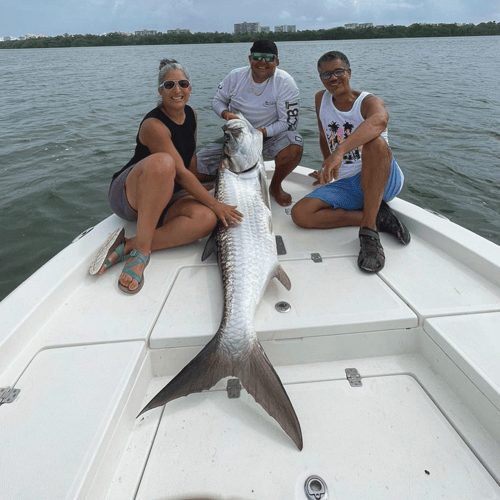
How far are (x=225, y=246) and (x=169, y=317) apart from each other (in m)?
0.64

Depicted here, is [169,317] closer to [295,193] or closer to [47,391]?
[47,391]

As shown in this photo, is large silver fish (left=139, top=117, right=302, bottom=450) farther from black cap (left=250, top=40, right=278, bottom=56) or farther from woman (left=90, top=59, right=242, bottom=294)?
black cap (left=250, top=40, right=278, bottom=56)

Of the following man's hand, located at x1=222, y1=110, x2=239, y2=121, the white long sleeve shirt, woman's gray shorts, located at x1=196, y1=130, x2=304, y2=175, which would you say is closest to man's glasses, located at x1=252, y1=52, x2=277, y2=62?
the white long sleeve shirt

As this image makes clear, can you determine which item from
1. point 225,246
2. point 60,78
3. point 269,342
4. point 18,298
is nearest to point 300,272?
point 225,246

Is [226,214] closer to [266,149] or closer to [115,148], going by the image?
[266,149]

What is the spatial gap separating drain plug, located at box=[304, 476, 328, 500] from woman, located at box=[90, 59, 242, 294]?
150cm

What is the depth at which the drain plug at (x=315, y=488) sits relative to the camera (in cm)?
153

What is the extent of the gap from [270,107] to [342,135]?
1.01 meters

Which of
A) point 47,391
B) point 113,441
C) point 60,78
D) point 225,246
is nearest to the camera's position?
point 113,441

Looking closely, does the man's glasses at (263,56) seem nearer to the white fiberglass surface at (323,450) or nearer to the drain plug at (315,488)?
the white fiberglass surface at (323,450)

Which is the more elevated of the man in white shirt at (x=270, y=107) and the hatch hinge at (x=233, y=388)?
the man in white shirt at (x=270, y=107)

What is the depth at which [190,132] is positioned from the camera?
331cm

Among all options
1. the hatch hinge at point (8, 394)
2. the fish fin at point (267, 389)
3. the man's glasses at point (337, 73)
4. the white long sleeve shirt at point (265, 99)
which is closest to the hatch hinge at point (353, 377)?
the fish fin at point (267, 389)

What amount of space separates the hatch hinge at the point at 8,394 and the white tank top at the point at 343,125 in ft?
9.41
